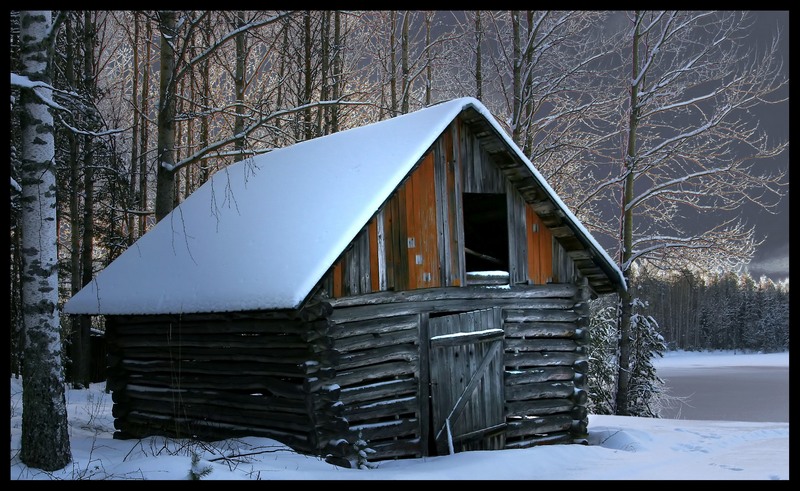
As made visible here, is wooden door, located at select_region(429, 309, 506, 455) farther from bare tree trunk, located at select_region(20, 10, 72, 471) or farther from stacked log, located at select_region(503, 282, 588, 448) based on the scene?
bare tree trunk, located at select_region(20, 10, 72, 471)

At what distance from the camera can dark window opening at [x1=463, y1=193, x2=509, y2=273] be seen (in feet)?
44.1

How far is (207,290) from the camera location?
1041cm

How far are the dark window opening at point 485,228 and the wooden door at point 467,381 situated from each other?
1867mm

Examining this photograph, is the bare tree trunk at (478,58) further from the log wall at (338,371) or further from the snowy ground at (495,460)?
the snowy ground at (495,460)

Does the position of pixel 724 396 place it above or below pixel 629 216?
below

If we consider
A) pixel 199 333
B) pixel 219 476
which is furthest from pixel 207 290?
pixel 219 476

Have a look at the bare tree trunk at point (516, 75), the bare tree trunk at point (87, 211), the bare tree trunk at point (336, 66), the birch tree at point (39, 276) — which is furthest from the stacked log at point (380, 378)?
the bare tree trunk at point (336, 66)

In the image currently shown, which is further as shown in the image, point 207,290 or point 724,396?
point 724,396

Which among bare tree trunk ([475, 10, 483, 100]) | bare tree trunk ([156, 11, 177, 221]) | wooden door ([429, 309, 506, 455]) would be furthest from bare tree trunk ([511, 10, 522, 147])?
bare tree trunk ([156, 11, 177, 221])

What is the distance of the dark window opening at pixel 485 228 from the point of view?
1343 centimetres

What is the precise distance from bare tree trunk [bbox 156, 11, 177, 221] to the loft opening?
224 inches
